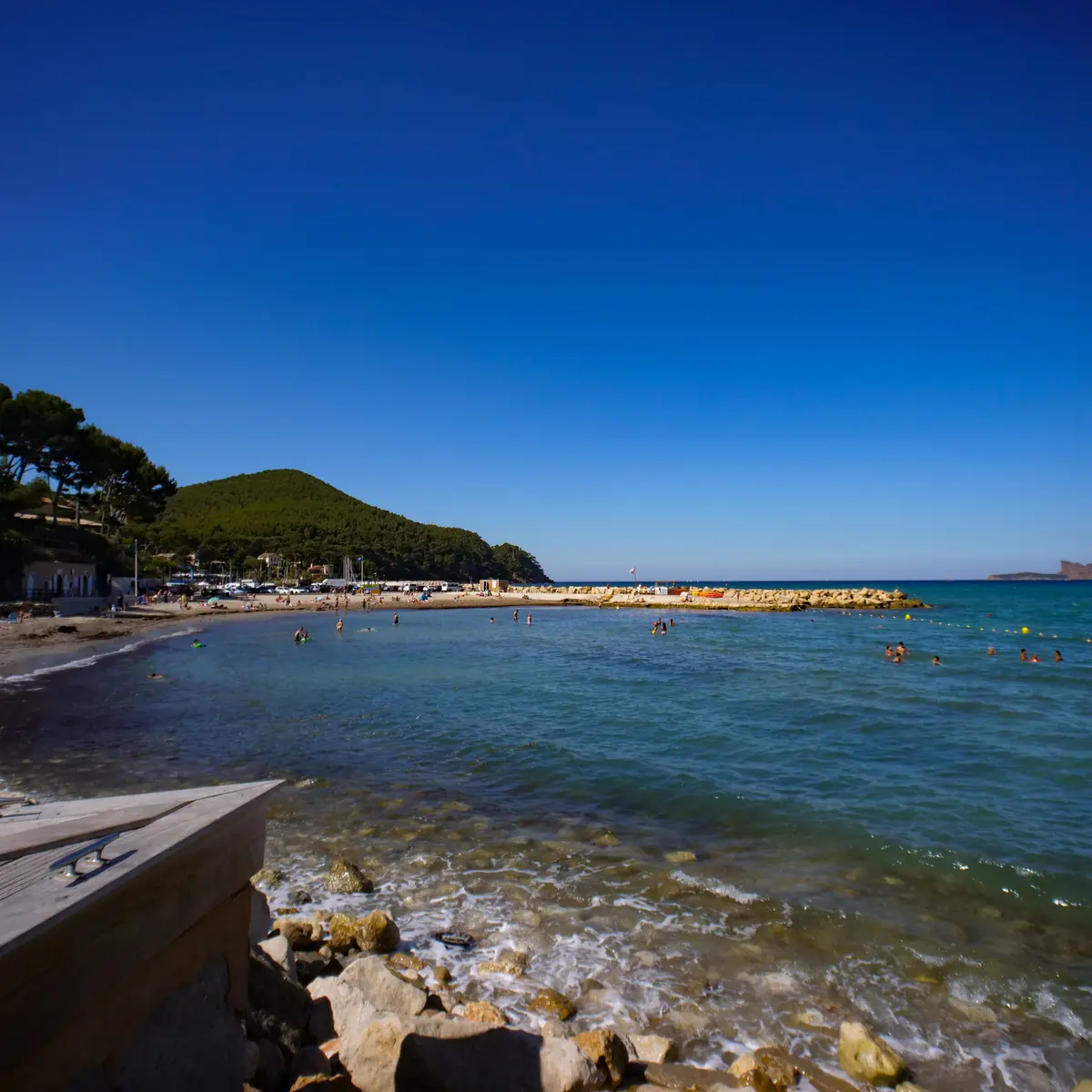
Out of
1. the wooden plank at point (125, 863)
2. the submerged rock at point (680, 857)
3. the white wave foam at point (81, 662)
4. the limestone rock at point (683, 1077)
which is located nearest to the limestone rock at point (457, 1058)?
the limestone rock at point (683, 1077)

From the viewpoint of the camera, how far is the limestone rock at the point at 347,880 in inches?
273

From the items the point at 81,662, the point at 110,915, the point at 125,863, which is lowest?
the point at 81,662

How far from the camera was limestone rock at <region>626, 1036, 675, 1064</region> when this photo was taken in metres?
4.45

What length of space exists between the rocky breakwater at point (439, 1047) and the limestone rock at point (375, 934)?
45 centimetres

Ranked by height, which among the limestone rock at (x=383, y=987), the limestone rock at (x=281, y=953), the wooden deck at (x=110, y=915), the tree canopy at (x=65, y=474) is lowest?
the limestone rock at (x=383, y=987)

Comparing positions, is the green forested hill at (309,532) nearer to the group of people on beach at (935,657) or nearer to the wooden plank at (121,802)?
the group of people on beach at (935,657)

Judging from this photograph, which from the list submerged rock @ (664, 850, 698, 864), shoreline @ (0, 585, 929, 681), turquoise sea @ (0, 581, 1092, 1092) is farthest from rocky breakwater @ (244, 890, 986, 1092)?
shoreline @ (0, 585, 929, 681)

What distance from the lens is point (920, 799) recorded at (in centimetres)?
1036

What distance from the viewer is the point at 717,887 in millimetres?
7230

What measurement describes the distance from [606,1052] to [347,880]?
12.7 ft

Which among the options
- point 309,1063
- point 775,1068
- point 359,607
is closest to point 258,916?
point 309,1063

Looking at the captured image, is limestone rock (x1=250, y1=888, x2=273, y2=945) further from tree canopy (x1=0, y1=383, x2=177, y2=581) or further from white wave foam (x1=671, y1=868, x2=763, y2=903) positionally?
tree canopy (x1=0, y1=383, x2=177, y2=581)

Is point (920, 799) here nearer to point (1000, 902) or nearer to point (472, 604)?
point (1000, 902)

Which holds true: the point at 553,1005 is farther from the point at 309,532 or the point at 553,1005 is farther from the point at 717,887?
the point at 309,532
